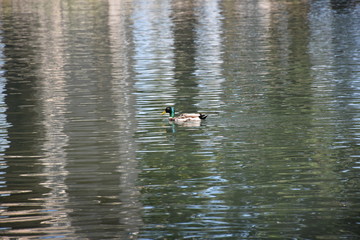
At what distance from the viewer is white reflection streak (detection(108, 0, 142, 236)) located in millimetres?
16406

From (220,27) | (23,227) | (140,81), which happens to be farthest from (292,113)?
(220,27)

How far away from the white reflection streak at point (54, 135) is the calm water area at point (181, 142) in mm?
59

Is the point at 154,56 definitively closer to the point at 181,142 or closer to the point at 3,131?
the point at 3,131

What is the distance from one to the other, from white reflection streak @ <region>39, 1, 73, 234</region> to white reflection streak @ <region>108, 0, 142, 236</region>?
1.17 metres

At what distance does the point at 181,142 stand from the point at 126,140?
1528 millimetres

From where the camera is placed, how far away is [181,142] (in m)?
23.8

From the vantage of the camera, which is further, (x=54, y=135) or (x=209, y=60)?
(x=209, y=60)

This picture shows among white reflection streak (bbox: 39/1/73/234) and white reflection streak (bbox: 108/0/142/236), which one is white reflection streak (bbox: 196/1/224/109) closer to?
white reflection streak (bbox: 108/0/142/236)

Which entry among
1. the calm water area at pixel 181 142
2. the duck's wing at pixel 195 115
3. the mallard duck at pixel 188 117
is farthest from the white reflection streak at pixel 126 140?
the duck's wing at pixel 195 115

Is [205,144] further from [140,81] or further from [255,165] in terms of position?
[140,81]

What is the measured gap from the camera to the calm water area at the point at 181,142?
16312 millimetres

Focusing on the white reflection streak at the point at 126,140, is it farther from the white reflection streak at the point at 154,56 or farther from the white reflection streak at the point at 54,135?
the white reflection streak at the point at 54,135

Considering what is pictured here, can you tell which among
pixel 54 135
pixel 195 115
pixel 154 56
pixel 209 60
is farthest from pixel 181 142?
pixel 154 56

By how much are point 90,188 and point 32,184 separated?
1.45 meters
